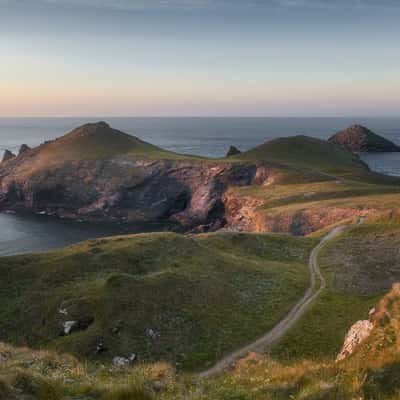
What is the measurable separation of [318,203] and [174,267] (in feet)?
189

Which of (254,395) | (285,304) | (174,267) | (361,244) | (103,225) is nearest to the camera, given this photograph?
(254,395)

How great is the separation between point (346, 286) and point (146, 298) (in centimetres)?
2054

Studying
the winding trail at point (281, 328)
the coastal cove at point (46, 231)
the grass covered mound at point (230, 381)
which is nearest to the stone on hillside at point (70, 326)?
the winding trail at point (281, 328)

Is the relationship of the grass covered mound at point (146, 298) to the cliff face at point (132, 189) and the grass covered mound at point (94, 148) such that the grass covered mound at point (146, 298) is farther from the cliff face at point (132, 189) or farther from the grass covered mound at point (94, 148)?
the grass covered mound at point (94, 148)

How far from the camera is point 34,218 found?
5315 inches

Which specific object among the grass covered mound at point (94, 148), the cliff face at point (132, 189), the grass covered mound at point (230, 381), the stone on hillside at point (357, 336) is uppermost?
the grass covered mound at point (94, 148)

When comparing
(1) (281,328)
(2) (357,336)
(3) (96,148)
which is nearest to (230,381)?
(2) (357,336)

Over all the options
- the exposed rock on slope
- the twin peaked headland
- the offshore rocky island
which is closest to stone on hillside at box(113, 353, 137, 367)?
the offshore rocky island

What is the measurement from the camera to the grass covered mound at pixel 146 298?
29141 mm

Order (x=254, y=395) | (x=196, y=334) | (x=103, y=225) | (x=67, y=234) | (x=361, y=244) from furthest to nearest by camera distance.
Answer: (x=103, y=225), (x=67, y=234), (x=361, y=244), (x=196, y=334), (x=254, y=395)

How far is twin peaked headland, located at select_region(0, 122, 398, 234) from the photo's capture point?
370 ft

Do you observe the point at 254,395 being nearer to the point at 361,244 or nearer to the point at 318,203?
the point at 361,244

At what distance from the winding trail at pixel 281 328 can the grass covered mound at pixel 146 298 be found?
2.25 feet

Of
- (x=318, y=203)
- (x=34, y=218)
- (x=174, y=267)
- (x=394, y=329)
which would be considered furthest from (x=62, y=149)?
(x=394, y=329)
